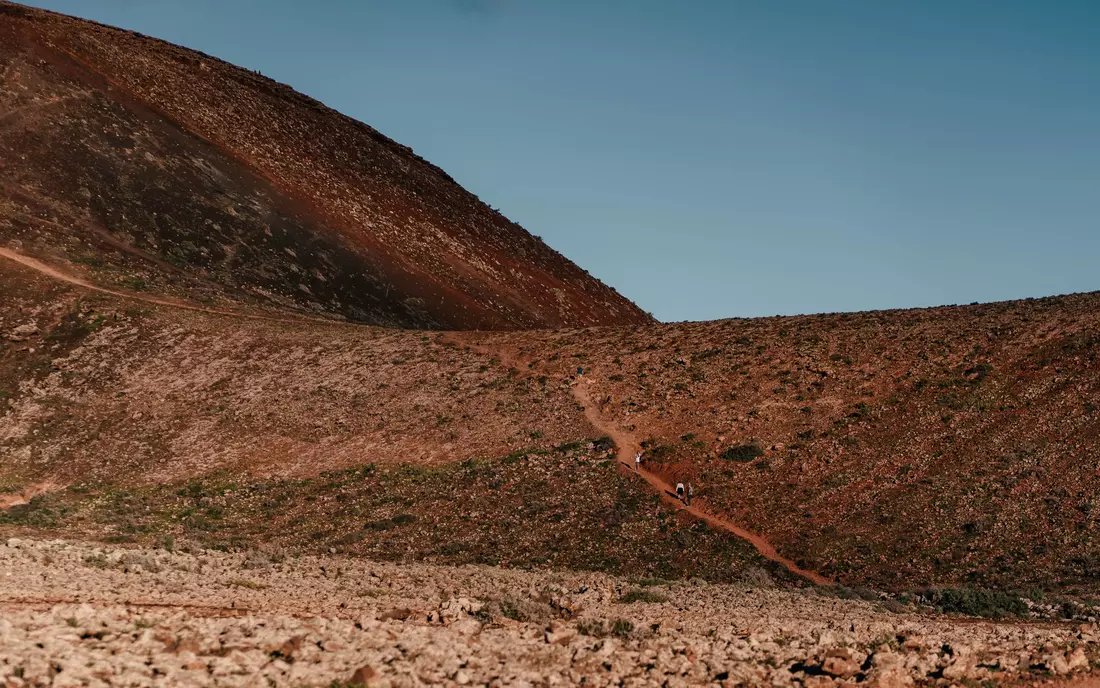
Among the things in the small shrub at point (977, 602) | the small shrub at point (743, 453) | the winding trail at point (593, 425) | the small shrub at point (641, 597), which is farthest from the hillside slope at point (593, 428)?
the small shrub at point (641, 597)

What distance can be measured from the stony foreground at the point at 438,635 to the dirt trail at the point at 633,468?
326 inches

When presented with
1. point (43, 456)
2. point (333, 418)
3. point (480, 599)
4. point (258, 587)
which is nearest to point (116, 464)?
point (43, 456)

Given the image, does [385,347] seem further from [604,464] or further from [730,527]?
[730,527]

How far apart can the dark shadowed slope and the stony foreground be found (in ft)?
142

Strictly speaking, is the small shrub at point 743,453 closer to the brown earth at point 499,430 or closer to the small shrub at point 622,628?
the brown earth at point 499,430

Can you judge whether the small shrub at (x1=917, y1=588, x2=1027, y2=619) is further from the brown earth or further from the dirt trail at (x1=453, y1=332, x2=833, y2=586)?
the dirt trail at (x1=453, y1=332, x2=833, y2=586)

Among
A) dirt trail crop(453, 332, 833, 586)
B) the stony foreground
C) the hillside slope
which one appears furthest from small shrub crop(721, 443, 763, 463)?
the stony foreground

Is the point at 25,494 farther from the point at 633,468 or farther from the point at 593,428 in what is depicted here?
the point at 633,468

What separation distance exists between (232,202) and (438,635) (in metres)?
66.2

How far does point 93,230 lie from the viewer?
6769 centimetres

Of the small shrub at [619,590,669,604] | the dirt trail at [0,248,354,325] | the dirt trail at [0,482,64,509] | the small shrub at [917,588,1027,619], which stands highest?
the dirt trail at [0,248,354,325]

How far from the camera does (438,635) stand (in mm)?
18156

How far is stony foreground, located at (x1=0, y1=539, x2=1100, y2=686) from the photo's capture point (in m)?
15.3

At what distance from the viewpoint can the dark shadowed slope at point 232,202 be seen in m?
68.6
